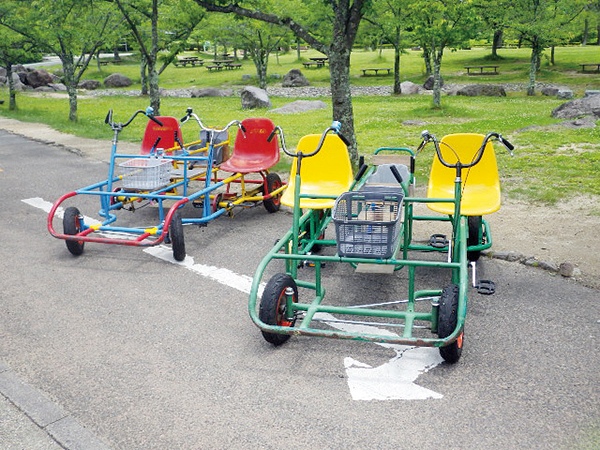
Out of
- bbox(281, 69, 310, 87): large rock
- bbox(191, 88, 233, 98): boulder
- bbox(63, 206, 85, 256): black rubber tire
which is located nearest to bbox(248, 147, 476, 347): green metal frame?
bbox(63, 206, 85, 256): black rubber tire

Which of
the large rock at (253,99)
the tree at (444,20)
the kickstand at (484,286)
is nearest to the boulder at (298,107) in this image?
the large rock at (253,99)

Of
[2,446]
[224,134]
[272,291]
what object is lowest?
[2,446]

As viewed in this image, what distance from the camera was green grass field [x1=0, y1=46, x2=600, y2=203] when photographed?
10383mm

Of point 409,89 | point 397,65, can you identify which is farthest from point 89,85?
point 409,89

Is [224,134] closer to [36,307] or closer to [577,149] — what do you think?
[36,307]

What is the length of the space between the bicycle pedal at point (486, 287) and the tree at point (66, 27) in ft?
50.9

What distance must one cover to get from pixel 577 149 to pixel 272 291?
9691 mm

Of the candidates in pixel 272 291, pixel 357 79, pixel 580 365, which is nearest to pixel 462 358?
pixel 580 365

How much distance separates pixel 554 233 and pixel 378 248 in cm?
345

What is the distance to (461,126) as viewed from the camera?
655 inches

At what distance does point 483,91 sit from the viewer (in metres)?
26.2

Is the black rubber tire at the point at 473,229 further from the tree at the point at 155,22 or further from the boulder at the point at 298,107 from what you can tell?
the boulder at the point at 298,107

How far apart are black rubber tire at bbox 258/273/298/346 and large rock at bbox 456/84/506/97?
76.3 feet

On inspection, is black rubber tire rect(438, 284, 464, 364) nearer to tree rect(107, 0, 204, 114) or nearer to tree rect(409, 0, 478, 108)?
tree rect(107, 0, 204, 114)
